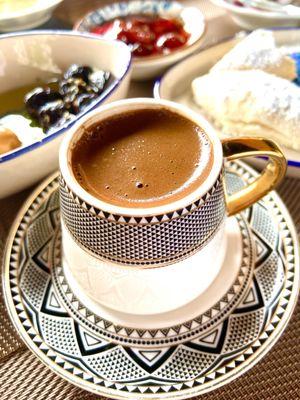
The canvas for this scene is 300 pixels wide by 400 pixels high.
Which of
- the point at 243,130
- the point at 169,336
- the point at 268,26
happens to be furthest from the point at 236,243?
the point at 268,26

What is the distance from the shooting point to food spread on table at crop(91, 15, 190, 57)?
1.01 meters

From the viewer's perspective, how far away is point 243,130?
0.87 meters

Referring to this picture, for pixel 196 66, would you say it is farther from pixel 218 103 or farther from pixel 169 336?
pixel 169 336

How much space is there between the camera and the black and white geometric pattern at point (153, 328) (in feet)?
1.80

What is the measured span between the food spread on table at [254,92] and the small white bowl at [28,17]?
0.39m

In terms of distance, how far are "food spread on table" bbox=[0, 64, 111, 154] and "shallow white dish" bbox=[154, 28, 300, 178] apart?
5.1 inches

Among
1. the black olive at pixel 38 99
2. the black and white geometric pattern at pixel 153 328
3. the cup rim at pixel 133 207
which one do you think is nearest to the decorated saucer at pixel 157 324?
the black and white geometric pattern at pixel 153 328

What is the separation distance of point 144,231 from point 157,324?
14cm

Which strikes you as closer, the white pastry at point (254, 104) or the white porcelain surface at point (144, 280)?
the white porcelain surface at point (144, 280)

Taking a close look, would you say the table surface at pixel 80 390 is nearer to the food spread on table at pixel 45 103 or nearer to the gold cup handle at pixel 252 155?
the gold cup handle at pixel 252 155

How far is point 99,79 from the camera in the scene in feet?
2.88

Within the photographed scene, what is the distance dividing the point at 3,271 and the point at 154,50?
1.99ft

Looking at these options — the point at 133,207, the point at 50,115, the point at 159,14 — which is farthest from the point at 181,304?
the point at 159,14

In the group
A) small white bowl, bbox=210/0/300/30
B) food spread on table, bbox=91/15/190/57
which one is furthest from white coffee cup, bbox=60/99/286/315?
small white bowl, bbox=210/0/300/30
